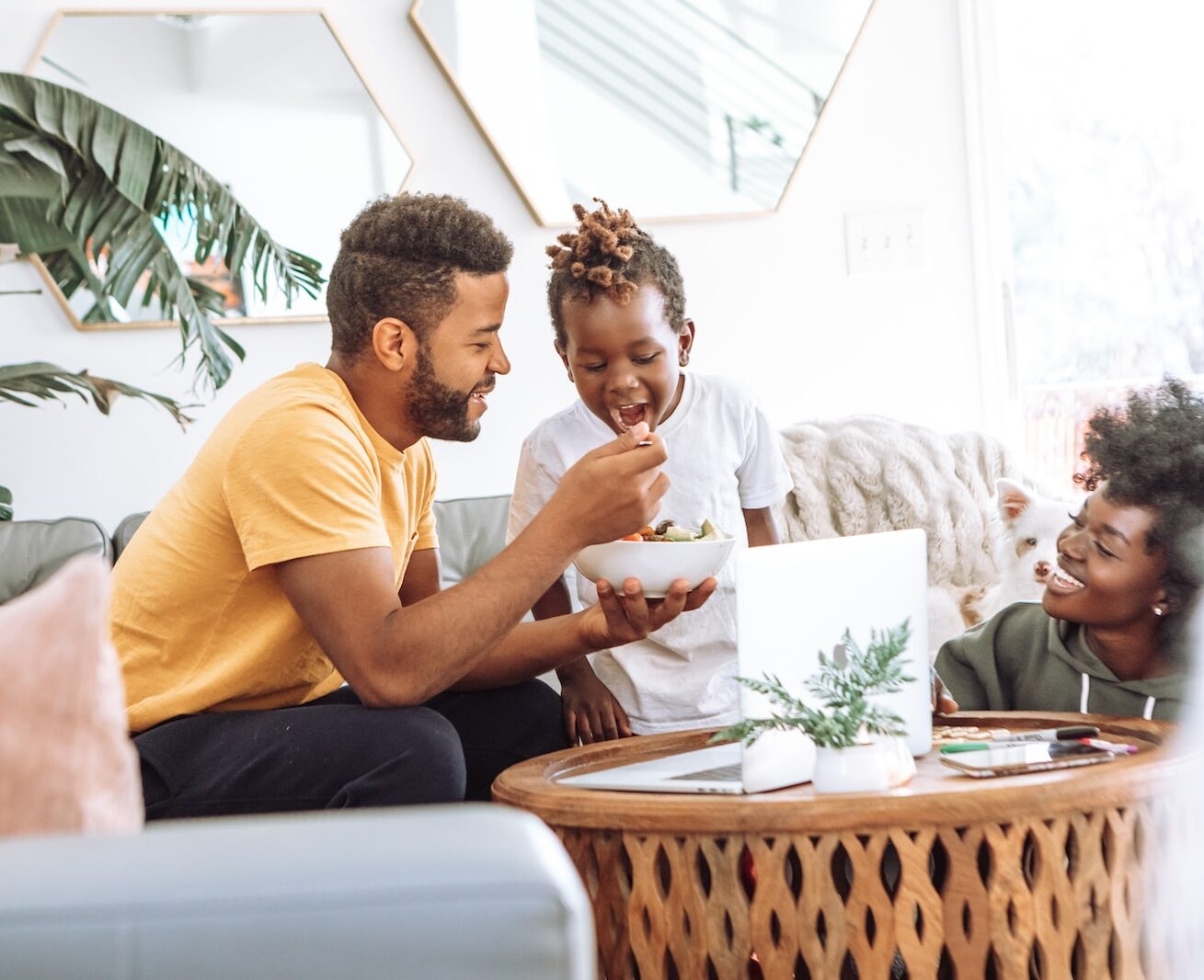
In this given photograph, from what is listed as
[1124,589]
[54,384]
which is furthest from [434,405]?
[54,384]

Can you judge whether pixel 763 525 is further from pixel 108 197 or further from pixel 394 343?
pixel 108 197

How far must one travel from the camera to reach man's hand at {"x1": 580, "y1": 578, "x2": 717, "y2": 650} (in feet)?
5.44

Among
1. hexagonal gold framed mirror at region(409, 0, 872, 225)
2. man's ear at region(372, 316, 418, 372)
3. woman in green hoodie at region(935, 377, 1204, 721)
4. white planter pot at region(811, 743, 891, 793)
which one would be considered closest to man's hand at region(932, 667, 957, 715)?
woman in green hoodie at region(935, 377, 1204, 721)

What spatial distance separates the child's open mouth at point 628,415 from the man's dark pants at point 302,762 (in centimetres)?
60

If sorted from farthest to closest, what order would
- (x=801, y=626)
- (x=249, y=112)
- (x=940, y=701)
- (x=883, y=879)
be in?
1. (x=249, y=112)
2. (x=940, y=701)
3. (x=801, y=626)
4. (x=883, y=879)

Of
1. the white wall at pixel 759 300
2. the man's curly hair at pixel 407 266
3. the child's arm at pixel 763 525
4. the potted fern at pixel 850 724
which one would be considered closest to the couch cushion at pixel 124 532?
the white wall at pixel 759 300

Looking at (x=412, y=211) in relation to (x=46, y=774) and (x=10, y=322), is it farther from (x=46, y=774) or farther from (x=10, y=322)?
(x=10, y=322)

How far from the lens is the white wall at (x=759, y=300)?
2936 millimetres

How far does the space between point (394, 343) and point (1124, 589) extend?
1.00 metres

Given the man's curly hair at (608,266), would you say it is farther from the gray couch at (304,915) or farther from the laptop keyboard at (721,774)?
the gray couch at (304,915)

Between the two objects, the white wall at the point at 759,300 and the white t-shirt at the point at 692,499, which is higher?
the white wall at the point at 759,300

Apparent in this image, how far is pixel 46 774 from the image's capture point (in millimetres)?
822

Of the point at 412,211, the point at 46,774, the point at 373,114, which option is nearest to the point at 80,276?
the point at 373,114

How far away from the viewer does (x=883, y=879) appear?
1.21 m
